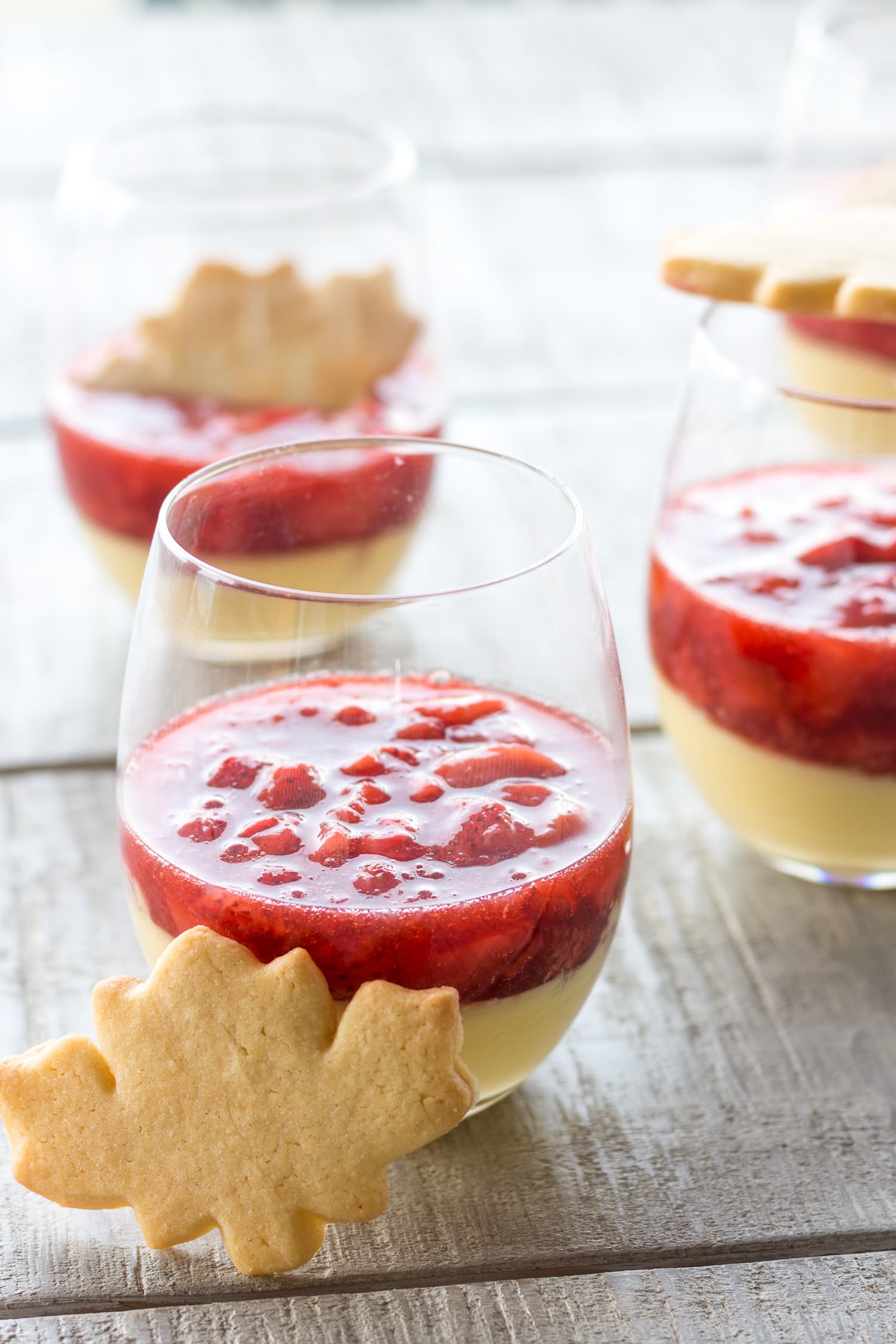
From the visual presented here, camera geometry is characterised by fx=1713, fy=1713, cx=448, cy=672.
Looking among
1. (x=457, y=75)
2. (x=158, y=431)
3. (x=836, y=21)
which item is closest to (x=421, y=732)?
(x=158, y=431)

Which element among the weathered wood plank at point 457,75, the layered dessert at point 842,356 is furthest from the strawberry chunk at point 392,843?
the weathered wood plank at point 457,75

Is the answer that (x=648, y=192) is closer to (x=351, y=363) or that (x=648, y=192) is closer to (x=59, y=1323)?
(x=351, y=363)

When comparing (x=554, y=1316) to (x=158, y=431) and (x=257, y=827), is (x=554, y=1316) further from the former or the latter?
(x=158, y=431)

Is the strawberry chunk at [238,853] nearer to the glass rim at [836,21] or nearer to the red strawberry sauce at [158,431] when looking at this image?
the red strawberry sauce at [158,431]

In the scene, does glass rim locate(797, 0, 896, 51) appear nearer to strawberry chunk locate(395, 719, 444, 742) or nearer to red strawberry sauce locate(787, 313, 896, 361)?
red strawberry sauce locate(787, 313, 896, 361)

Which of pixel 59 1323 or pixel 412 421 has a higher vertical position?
pixel 412 421

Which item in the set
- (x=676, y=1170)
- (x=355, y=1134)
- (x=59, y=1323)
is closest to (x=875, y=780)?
(x=676, y=1170)
